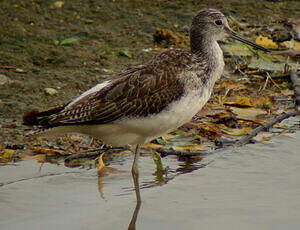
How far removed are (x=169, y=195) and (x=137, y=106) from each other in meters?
0.91

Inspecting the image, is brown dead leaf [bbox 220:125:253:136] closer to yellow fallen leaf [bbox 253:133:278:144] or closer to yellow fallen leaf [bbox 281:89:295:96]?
yellow fallen leaf [bbox 253:133:278:144]

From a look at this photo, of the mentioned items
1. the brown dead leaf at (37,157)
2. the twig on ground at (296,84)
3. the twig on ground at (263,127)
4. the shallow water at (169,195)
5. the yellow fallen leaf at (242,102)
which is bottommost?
the shallow water at (169,195)

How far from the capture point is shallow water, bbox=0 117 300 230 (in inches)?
173

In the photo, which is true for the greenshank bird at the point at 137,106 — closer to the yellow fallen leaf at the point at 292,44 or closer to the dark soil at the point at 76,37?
the dark soil at the point at 76,37

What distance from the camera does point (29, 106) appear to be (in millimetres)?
6316

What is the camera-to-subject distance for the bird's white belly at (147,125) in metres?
4.83

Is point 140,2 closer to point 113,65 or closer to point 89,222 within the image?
point 113,65

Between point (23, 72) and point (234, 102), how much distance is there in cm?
294

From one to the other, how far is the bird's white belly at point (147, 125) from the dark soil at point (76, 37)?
1.32 m

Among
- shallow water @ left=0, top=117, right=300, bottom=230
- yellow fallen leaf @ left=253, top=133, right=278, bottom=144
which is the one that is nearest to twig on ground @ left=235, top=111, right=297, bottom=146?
yellow fallen leaf @ left=253, top=133, right=278, bottom=144

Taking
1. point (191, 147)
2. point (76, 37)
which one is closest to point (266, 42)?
point (76, 37)

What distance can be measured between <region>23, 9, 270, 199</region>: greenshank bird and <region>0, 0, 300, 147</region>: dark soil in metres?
1.19

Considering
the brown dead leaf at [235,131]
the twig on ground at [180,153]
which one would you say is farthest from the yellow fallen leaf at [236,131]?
the twig on ground at [180,153]

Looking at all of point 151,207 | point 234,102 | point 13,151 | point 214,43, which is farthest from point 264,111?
point 13,151
